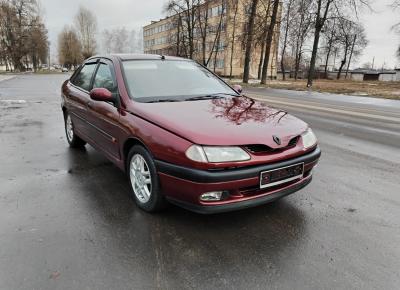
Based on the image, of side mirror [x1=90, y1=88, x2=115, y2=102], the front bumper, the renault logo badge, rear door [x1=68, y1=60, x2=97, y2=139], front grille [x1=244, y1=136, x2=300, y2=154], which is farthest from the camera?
rear door [x1=68, y1=60, x2=97, y2=139]

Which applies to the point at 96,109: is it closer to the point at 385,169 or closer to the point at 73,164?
the point at 73,164

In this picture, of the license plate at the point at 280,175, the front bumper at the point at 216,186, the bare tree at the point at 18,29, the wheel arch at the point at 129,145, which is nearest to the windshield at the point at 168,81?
the wheel arch at the point at 129,145

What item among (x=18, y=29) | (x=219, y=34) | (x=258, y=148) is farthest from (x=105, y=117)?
(x=18, y=29)

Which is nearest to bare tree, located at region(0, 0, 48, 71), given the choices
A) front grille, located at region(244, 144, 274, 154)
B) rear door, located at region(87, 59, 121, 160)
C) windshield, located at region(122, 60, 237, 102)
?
rear door, located at region(87, 59, 121, 160)

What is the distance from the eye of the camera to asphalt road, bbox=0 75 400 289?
2471mm

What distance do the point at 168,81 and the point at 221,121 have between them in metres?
1.30

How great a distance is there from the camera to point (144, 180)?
11.4 ft

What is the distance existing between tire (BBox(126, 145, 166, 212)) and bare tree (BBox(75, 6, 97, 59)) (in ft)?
280

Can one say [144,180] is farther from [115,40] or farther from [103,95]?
[115,40]

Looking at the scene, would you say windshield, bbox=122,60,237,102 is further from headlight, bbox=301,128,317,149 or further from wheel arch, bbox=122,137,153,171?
headlight, bbox=301,128,317,149

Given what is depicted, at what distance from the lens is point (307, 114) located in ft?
35.3

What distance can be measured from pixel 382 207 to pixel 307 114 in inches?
291

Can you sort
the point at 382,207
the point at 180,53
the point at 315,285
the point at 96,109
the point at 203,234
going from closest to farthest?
the point at 315,285 < the point at 203,234 < the point at 382,207 < the point at 96,109 < the point at 180,53

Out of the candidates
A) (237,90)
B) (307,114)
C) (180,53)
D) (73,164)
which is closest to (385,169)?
(237,90)
